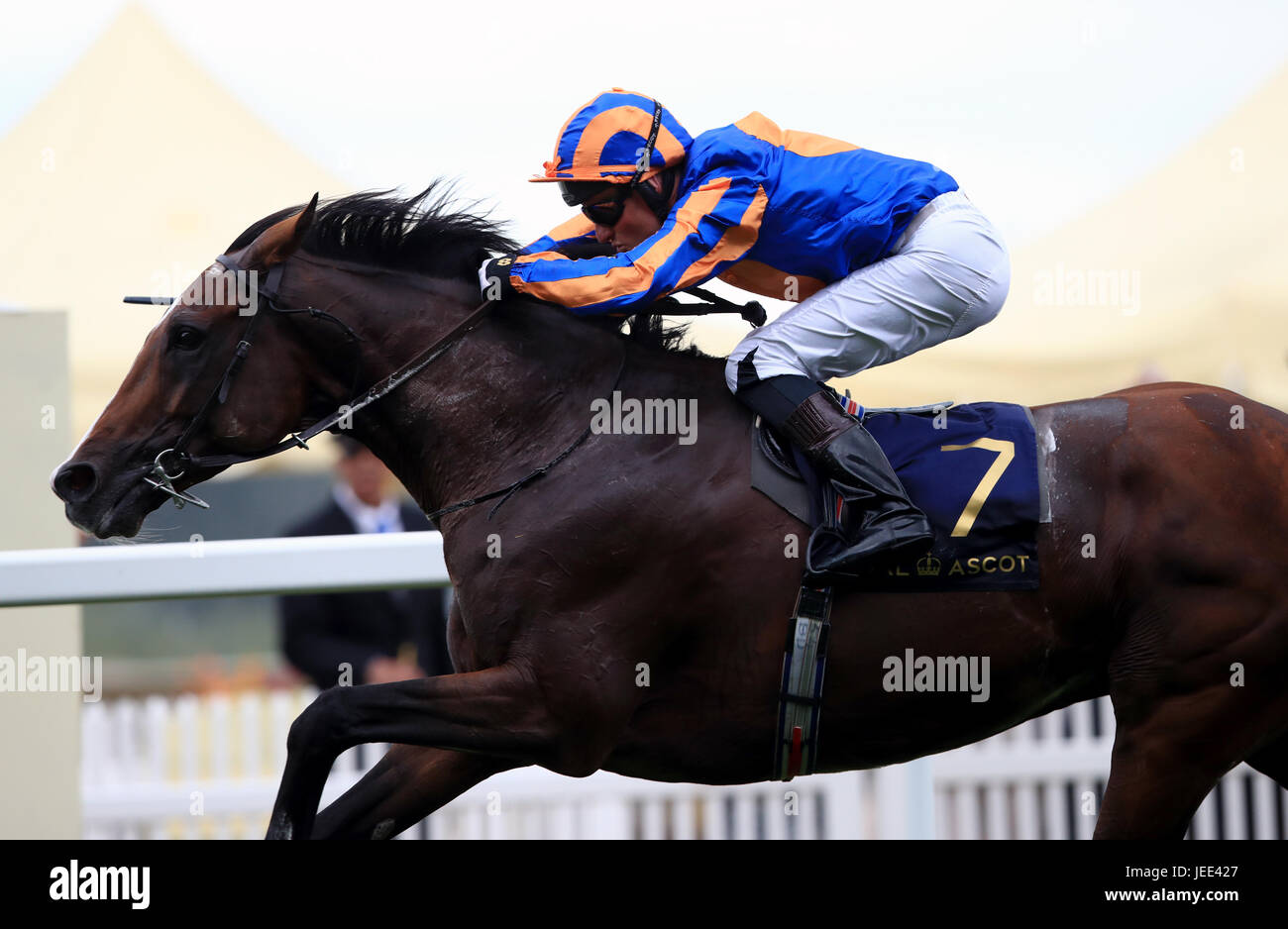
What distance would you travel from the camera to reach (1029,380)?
32.3 feet

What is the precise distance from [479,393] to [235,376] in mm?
562

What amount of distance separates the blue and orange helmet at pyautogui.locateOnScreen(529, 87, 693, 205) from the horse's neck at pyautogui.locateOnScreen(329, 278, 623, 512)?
0.37 m

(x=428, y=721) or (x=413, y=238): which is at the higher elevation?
(x=413, y=238)

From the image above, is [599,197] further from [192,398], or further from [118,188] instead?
[118,188]

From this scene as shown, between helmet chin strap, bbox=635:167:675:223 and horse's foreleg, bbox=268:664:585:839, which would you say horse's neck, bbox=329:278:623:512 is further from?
horse's foreleg, bbox=268:664:585:839

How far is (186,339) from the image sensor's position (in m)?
3.42

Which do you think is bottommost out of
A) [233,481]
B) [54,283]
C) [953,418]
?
[953,418]

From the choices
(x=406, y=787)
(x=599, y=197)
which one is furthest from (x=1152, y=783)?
(x=599, y=197)

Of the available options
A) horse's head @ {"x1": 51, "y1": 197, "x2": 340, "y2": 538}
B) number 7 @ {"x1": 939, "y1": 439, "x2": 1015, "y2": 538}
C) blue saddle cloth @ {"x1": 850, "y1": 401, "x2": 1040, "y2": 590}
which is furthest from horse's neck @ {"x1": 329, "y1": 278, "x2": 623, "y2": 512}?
number 7 @ {"x1": 939, "y1": 439, "x2": 1015, "y2": 538}

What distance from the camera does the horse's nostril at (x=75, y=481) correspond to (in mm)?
3357
